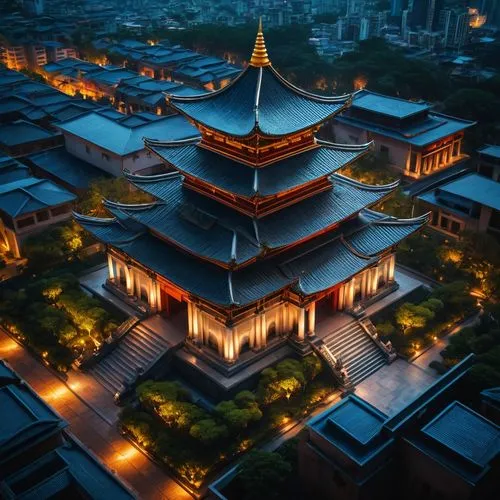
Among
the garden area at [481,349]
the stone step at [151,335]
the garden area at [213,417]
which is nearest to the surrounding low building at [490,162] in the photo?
the garden area at [481,349]

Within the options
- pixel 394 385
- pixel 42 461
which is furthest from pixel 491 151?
pixel 42 461

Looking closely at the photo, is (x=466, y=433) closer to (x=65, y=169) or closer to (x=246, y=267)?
(x=246, y=267)

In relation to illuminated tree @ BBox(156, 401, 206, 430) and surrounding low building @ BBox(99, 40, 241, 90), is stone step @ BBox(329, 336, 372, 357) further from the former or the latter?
surrounding low building @ BBox(99, 40, 241, 90)

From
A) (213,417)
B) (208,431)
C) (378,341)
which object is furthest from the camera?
(378,341)

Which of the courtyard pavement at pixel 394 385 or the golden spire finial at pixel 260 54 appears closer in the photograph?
the golden spire finial at pixel 260 54

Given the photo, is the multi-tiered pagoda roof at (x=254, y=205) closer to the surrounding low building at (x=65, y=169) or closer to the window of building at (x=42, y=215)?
the window of building at (x=42, y=215)

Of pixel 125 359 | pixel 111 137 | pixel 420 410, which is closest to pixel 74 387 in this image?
pixel 125 359

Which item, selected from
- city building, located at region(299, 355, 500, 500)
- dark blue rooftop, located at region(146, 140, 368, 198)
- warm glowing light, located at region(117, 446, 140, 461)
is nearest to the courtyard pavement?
city building, located at region(299, 355, 500, 500)
